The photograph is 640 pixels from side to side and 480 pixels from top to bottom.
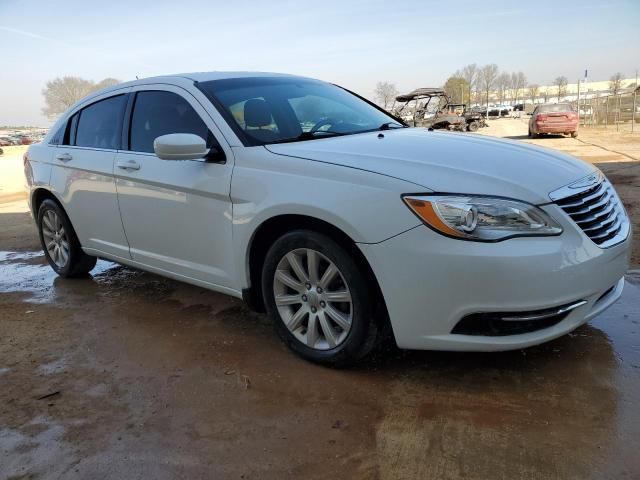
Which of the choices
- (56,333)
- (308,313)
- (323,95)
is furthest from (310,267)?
(56,333)

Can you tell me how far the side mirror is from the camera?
336 centimetres

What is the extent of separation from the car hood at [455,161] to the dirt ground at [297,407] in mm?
1003

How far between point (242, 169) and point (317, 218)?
2.12 feet

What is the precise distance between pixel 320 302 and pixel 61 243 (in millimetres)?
3241

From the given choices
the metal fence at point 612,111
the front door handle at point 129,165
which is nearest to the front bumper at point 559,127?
the metal fence at point 612,111

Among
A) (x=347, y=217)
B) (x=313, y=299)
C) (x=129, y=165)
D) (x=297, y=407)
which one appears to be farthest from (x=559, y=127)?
(x=297, y=407)

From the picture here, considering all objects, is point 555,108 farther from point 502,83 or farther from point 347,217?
point 502,83

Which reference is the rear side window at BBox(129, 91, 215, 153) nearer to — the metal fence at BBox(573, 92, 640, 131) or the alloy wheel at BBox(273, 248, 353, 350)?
the alloy wheel at BBox(273, 248, 353, 350)

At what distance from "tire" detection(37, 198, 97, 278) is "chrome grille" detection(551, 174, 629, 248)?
4073mm

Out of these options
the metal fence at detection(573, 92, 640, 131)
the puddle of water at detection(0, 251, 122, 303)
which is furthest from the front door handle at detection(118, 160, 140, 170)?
the metal fence at detection(573, 92, 640, 131)

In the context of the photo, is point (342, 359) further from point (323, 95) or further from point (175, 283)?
point (175, 283)

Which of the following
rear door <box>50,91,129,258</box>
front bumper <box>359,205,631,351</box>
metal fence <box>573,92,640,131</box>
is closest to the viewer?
front bumper <box>359,205,631,351</box>

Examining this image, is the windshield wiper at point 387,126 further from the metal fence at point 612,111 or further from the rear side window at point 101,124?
the metal fence at point 612,111

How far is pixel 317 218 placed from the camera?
2965 mm
